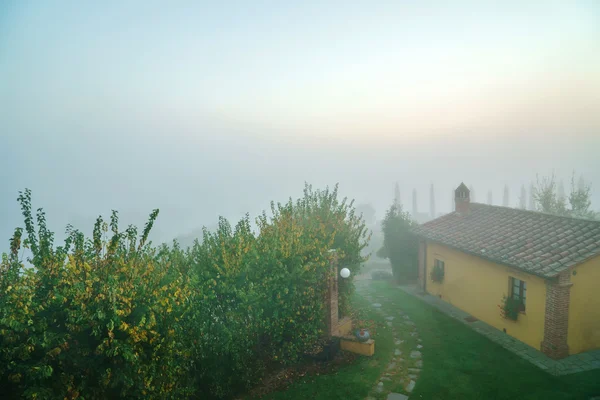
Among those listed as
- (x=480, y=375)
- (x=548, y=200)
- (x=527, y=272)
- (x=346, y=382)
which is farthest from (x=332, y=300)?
(x=548, y=200)

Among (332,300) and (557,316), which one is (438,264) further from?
(332,300)

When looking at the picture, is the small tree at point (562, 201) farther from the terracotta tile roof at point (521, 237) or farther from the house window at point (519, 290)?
the house window at point (519, 290)

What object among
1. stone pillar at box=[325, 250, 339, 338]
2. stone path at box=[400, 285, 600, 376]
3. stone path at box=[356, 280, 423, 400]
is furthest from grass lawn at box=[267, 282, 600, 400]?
stone pillar at box=[325, 250, 339, 338]

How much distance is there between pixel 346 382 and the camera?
1112 cm

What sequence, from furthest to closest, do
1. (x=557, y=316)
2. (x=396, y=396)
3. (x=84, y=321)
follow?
(x=557, y=316)
(x=396, y=396)
(x=84, y=321)

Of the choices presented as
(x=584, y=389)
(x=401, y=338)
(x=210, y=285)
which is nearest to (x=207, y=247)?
(x=210, y=285)

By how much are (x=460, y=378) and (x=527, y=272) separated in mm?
4798

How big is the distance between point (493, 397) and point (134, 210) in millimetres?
183760

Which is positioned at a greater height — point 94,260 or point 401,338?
point 94,260

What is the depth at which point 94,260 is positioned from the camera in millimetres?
6688

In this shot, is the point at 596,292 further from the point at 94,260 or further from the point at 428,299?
the point at 94,260

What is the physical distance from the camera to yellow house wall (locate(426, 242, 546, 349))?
519 inches

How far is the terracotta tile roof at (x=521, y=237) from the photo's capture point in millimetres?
12688

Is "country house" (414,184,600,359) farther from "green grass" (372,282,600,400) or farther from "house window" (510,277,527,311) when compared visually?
"green grass" (372,282,600,400)
